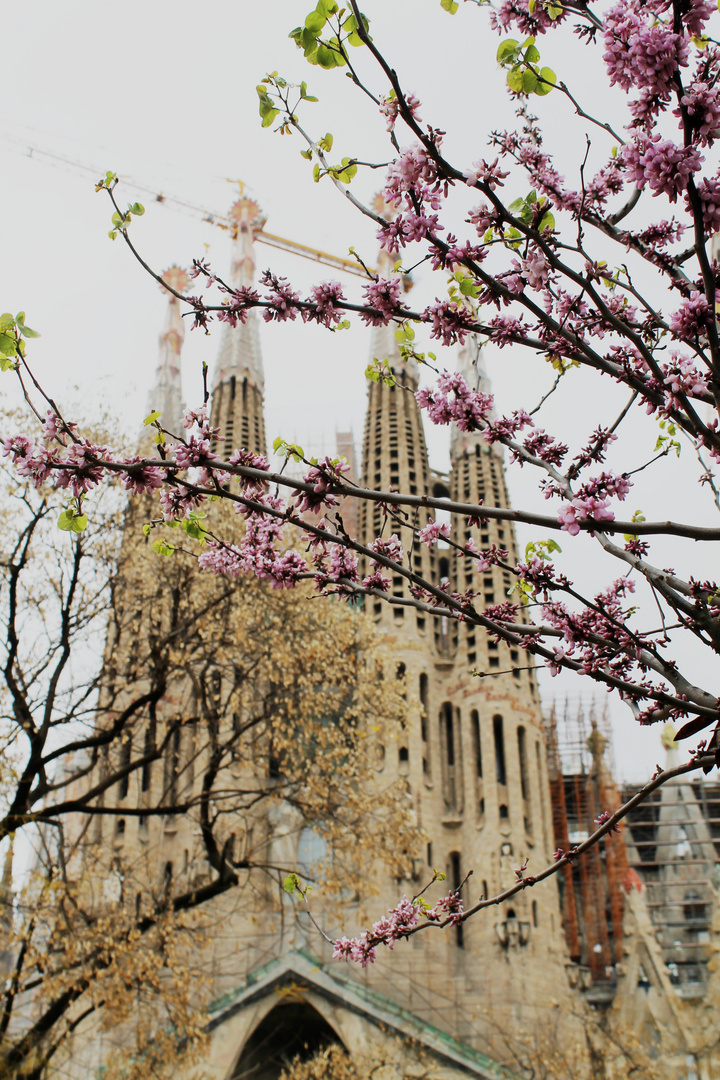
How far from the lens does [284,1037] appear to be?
119ft

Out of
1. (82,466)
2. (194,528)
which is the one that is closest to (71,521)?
(82,466)

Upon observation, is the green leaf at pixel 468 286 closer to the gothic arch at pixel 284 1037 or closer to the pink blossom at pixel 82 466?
the pink blossom at pixel 82 466

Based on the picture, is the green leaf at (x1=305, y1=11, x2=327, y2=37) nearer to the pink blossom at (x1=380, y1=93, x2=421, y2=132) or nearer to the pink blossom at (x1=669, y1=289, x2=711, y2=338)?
the pink blossom at (x1=380, y1=93, x2=421, y2=132)

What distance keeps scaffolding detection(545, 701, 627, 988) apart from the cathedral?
17cm

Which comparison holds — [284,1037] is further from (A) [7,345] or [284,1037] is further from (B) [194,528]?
(A) [7,345]

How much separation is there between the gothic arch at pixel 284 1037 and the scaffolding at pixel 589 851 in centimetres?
1135

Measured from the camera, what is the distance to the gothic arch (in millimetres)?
33938

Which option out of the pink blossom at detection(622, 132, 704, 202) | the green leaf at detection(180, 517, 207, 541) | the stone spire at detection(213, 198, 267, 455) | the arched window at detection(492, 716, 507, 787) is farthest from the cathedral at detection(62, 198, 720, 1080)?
the pink blossom at detection(622, 132, 704, 202)

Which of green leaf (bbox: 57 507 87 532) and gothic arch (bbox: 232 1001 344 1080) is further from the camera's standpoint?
gothic arch (bbox: 232 1001 344 1080)

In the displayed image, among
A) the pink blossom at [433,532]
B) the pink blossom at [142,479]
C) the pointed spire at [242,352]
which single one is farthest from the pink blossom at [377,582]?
the pointed spire at [242,352]

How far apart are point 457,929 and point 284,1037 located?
9.13 m

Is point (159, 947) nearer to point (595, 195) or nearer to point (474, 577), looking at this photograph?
point (595, 195)

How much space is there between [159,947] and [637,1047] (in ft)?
73.5

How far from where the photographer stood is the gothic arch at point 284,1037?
111ft
